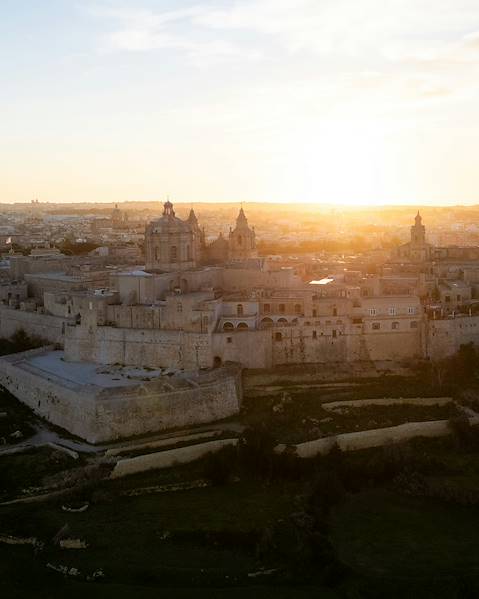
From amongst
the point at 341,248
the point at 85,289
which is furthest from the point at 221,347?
the point at 341,248

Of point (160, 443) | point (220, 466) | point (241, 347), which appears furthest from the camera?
point (241, 347)

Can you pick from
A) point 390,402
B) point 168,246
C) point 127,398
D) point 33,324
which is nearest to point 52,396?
point 127,398

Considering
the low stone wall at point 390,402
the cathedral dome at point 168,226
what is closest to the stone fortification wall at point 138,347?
the low stone wall at point 390,402

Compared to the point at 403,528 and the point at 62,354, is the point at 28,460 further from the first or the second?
the point at 403,528

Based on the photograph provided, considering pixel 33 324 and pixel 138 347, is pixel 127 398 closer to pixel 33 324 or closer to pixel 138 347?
pixel 138 347

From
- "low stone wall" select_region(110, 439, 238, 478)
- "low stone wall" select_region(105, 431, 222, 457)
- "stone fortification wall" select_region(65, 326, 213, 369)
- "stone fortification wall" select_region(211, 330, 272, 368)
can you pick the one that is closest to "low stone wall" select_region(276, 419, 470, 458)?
"low stone wall" select_region(110, 439, 238, 478)

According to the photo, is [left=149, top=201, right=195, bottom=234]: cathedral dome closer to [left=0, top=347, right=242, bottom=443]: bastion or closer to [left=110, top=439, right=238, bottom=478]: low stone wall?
[left=0, top=347, right=242, bottom=443]: bastion

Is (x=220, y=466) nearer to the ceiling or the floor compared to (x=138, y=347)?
nearer to the floor

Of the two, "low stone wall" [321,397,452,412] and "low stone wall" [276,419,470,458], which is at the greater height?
"low stone wall" [321,397,452,412]
